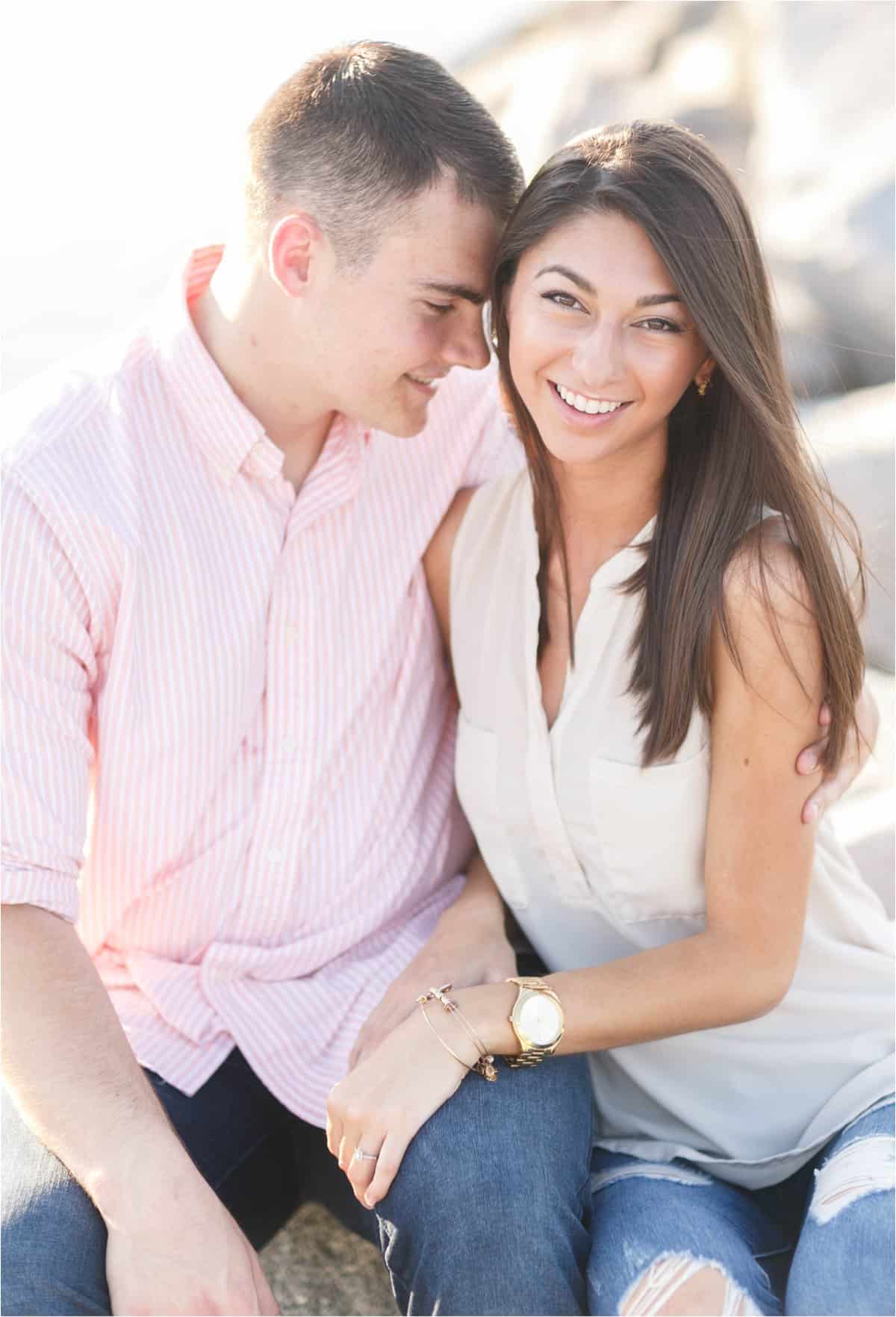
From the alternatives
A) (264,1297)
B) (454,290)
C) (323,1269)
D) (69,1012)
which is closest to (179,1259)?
(264,1297)

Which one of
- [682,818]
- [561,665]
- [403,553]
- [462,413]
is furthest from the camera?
[462,413]

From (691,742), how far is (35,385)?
1.13 m

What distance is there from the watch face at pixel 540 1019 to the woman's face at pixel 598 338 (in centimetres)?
77

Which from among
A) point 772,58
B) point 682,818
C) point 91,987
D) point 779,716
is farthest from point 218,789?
point 772,58

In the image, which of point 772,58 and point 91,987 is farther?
point 772,58

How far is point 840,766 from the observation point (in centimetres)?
186

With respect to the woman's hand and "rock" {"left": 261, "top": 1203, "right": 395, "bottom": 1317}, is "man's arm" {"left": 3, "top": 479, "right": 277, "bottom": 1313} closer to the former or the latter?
the woman's hand

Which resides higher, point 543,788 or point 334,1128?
point 543,788

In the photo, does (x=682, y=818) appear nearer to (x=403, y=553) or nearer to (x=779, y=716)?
(x=779, y=716)

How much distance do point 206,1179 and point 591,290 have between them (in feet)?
4.63

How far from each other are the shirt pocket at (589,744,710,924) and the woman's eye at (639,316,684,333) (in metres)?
0.59

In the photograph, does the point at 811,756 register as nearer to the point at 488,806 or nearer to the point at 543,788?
the point at 543,788

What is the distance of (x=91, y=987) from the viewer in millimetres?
1802

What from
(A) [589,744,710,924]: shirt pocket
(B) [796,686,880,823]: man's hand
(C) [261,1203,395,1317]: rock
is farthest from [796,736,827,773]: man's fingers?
(C) [261,1203,395,1317]: rock
